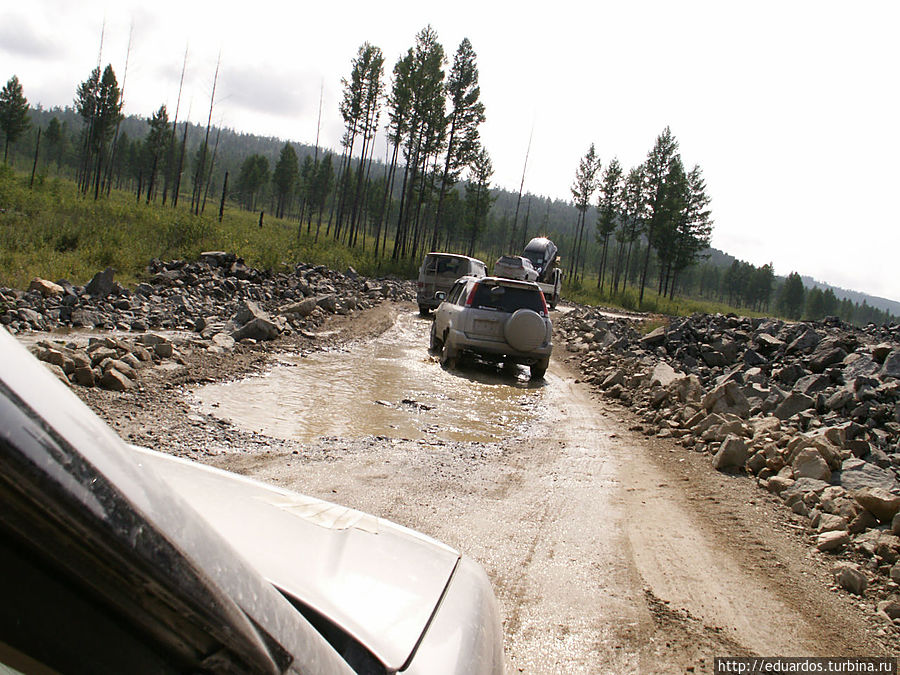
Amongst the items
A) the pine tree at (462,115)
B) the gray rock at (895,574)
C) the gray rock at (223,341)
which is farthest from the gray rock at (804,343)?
the pine tree at (462,115)


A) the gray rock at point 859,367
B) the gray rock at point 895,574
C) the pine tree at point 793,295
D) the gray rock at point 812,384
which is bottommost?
the gray rock at point 895,574

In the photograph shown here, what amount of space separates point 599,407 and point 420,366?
11.3 feet

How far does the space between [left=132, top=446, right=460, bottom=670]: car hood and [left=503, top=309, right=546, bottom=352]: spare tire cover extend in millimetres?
8669

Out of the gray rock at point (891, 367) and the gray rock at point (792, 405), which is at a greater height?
the gray rock at point (891, 367)

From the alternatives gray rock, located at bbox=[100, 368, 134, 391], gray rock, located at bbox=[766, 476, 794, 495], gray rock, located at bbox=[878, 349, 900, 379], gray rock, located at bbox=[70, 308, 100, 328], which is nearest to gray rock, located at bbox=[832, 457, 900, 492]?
gray rock, located at bbox=[766, 476, 794, 495]

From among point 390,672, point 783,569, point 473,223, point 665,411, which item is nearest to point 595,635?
point 783,569

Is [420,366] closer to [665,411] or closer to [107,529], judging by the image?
[665,411]

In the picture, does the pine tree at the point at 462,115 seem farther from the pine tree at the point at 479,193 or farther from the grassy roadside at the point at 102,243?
the grassy roadside at the point at 102,243

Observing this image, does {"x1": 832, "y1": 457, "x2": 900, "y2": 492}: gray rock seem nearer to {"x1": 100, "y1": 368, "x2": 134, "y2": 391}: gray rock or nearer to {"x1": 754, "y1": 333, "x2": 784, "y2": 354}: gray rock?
{"x1": 100, "y1": 368, "x2": 134, "y2": 391}: gray rock

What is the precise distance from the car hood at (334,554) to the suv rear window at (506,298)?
8991 mm

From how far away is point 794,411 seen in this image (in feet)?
26.1

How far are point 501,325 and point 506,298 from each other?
2.05 ft

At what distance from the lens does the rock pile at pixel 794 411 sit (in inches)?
186

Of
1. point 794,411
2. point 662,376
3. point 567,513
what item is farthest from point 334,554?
point 662,376
